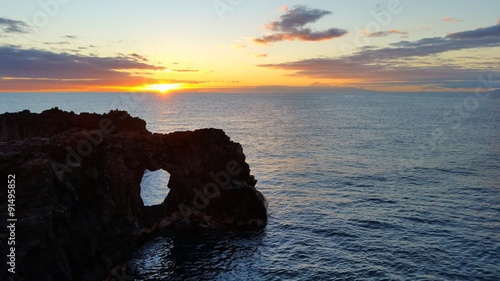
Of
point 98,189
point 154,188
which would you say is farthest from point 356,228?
point 154,188

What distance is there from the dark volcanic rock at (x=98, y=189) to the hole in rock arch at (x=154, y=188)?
14.8 metres

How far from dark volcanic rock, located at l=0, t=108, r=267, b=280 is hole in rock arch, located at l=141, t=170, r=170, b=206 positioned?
48.4 ft

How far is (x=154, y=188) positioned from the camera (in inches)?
2879

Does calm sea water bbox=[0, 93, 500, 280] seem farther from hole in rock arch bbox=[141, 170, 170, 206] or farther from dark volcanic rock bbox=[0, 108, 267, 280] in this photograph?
dark volcanic rock bbox=[0, 108, 267, 280]

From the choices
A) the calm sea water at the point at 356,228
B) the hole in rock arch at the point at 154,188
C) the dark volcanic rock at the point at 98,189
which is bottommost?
the calm sea water at the point at 356,228

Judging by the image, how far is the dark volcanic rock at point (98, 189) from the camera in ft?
87.9

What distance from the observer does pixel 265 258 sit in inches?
1633

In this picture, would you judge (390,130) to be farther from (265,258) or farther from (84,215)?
(84,215)

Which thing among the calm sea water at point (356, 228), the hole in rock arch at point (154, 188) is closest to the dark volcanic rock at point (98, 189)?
the calm sea water at point (356, 228)

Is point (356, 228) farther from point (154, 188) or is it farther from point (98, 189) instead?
point (154, 188)

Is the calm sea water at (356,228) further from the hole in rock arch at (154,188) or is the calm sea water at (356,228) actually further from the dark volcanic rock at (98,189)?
the dark volcanic rock at (98,189)

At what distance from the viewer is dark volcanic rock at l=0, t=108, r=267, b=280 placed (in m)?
26.8

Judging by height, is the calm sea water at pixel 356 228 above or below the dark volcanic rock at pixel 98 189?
below

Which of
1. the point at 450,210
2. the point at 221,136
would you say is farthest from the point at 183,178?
the point at 450,210
